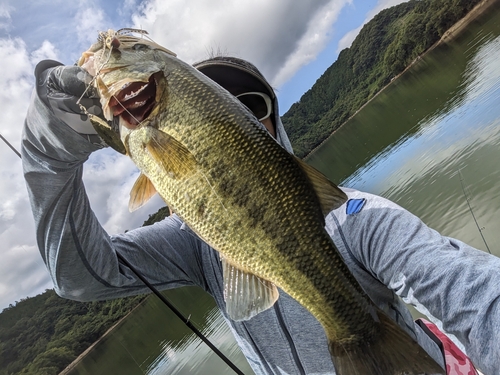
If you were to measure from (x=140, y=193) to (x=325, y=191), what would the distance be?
1114mm

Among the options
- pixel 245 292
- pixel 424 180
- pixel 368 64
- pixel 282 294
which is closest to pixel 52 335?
pixel 424 180

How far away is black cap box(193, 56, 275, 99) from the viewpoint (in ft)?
8.52

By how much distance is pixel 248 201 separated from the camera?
1.72 m

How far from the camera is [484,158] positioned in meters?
12.9

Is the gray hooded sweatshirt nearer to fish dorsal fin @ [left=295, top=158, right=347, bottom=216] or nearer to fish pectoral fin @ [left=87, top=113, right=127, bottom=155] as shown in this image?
fish pectoral fin @ [left=87, top=113, right=127, bottom=155]

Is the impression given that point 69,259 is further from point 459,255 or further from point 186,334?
point 186,334

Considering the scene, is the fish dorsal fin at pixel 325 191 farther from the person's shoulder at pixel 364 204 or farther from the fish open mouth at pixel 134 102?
the fish open mouth at pixel 134 102

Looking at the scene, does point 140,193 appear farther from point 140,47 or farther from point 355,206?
point 355,206

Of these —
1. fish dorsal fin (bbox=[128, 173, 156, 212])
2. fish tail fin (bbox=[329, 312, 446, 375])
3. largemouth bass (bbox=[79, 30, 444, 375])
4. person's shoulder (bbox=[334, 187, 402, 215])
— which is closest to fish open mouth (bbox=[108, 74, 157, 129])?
largemouth bass (bbox=[79, 30, 444, 375])

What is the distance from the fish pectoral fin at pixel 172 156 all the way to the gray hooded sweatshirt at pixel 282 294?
437 mm

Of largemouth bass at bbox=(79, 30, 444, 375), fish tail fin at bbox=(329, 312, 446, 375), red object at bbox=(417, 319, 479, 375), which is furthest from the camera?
red object at bbox=(417, 319, 479, 375)

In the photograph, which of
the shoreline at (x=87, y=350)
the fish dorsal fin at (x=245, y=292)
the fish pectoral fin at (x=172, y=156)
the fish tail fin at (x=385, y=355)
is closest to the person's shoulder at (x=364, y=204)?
the fish tail fin at (x=385, y=355)

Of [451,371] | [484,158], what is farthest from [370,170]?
[451,371]

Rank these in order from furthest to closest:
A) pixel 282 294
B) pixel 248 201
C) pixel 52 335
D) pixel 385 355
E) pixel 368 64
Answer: pixel 368 64
pixel 52 335
pixel 282 294
pixel 248 201
pixel 385 355
